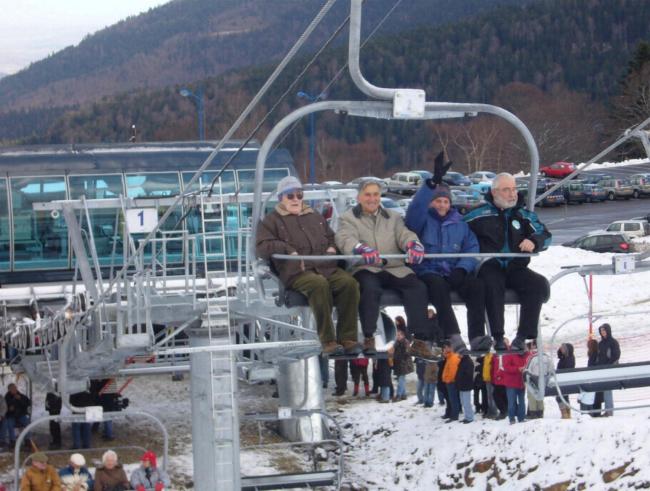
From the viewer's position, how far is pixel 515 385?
701 inches

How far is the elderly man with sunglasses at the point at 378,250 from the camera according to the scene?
1159 cm

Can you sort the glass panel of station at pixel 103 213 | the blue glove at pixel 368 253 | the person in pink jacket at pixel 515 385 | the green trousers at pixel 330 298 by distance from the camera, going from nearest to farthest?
the blue glove at pixel 368 253, the green trousers at pixel 330 298, the person in pink jacket at pixel 515 385, the glass panel of station at pixel 103 213

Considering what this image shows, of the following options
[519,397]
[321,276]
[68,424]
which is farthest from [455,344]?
[68,424]

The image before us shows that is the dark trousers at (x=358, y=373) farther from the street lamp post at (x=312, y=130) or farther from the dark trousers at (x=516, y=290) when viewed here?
the dark trousers at (x=516, y=290)

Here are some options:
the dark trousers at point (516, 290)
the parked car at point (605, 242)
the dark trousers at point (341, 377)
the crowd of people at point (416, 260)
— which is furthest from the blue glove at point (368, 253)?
the parked car at point (605, 242)

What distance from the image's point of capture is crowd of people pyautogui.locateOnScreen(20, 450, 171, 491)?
15.2 m

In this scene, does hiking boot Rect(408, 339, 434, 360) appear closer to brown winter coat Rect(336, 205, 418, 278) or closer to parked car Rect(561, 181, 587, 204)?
brown winter coat Rect(336, 205, 418, 278)

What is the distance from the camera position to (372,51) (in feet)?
394

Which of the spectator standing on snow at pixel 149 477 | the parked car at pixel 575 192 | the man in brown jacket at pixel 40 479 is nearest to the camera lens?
the man in brown jacket at pixel 40 479

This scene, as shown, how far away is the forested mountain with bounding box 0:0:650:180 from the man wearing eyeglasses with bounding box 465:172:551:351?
72136mm

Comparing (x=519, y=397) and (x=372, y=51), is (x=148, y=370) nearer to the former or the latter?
(x=519, y=397)

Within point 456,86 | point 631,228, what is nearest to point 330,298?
point 631,228

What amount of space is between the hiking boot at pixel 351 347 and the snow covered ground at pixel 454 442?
290 centimetres

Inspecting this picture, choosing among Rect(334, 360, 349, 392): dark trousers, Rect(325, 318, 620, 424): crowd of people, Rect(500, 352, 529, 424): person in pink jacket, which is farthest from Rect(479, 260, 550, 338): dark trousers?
Rect(334, 360, 349, 392): dark trousers
